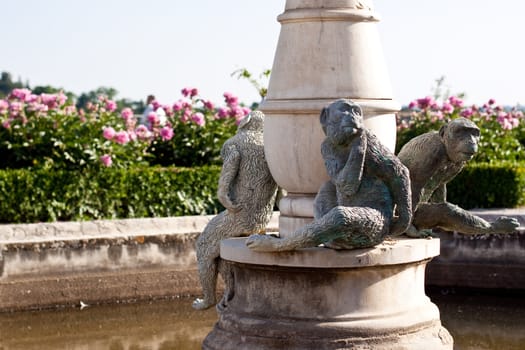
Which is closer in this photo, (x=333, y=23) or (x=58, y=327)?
(x=333, y=23)

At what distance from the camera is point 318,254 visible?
4766 mm

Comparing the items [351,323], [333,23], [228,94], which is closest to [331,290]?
[351,323]

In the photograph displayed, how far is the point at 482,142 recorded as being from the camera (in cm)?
1259

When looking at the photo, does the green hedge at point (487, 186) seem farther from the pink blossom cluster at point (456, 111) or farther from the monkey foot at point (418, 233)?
the monkey foot at point (418, 233)

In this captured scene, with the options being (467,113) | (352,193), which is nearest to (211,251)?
(352,193)

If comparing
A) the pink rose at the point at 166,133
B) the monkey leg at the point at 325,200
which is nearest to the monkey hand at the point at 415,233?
the monkey leg at the point at 325,200

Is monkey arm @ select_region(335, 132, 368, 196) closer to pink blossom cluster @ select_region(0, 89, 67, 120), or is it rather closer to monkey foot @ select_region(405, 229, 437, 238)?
monkey foot @ select_region(405, 229, 437, 238)

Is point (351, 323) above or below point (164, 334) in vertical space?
above

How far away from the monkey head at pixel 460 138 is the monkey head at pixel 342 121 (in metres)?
0.60

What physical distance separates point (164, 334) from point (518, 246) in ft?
10.6

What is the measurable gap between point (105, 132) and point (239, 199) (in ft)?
17.3

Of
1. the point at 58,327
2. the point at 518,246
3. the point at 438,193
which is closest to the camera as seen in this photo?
the point at 438,193

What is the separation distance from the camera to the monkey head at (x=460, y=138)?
5152 mm

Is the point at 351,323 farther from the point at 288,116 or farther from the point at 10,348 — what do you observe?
the point at 10,348
